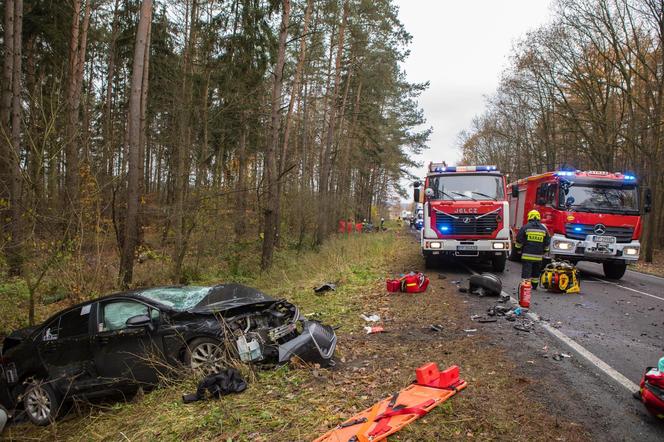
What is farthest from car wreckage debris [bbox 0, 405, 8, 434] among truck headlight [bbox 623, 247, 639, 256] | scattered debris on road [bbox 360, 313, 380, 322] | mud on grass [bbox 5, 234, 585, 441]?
truck headlight [bbox 623, 247, 639, 256]

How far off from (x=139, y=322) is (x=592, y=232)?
11.0m

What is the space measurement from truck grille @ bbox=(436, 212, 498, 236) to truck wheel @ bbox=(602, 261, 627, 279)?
3.82 meters

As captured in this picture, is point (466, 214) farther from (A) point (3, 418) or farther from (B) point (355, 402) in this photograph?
(A) point (3, 418)

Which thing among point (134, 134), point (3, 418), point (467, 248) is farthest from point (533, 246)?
point (134, 134)

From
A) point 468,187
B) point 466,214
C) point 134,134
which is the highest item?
point 134,134

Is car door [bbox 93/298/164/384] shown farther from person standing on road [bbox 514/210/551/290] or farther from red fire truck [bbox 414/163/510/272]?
red fire truck [bbox 414/163/510/272]

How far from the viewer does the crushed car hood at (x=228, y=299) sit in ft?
18.0

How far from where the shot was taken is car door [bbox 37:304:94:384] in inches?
221

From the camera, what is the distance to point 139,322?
17.3 feet

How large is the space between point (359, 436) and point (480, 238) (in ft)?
28.0

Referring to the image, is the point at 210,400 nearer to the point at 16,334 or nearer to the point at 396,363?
the point at 396,363

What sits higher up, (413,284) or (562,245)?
(562,245)

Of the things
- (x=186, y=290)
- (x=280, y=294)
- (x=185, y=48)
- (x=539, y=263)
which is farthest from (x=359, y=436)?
(x=185, y=48)

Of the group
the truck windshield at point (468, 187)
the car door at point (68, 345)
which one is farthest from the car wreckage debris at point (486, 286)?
the car door at point (68, 345)
